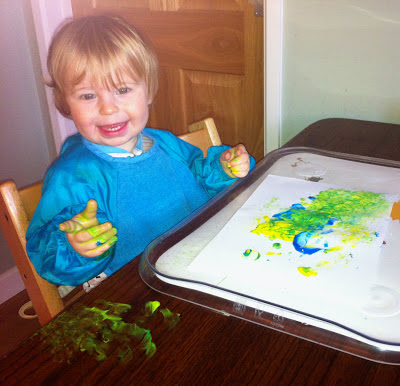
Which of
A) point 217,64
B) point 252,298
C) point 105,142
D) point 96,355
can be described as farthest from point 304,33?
point 96,355

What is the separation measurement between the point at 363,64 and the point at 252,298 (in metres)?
0.92

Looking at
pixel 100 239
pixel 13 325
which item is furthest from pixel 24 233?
pixel 13 325

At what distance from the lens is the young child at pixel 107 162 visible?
0.70 m

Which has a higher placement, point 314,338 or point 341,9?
point 341,9

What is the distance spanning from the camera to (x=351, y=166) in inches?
32.6

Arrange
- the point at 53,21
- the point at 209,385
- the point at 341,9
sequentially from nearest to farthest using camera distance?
the point at 209,385 < the point at 341,9 < the point at 53,21

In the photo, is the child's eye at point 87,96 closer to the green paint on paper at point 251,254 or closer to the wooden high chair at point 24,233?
the wooden high chair at point 24,233

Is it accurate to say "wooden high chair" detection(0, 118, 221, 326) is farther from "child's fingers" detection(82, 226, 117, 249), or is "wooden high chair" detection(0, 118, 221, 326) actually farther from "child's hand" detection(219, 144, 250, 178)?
"child's hand" detection(219, 144, 250, 178)

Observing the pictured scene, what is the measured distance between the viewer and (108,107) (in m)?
0.78

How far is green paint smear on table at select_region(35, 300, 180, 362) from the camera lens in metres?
0.46

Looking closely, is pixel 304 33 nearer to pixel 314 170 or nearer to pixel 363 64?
pixel 363 64

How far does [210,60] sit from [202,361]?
131 centimetres

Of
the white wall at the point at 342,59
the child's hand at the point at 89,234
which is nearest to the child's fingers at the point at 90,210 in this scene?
the child's hand at the point at 89,234

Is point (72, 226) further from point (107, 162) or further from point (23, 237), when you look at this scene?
point (107, 162)
